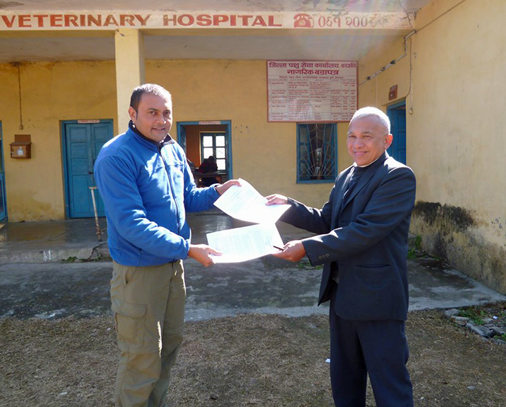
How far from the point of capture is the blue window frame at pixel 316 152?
28.0ft

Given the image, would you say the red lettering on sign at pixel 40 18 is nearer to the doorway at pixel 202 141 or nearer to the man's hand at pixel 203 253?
the man's hand at pixel 203 253

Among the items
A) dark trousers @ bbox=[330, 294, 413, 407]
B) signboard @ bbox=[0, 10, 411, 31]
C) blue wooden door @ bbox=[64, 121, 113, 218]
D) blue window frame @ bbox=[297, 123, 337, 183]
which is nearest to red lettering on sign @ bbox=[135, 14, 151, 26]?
signboard @ bbox=[0, 10, 411, 31]

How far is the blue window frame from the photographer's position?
28.0ft

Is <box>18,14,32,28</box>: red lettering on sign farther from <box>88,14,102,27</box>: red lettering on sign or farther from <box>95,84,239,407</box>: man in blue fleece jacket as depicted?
<box>95,84,239,407</box>: man in blue fleece jacket

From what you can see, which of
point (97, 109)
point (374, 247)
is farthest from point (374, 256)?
point (97, 109)

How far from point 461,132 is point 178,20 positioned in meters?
3.92

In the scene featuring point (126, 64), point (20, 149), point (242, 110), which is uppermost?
point (126, 64)

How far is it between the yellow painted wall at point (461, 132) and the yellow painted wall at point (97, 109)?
3104 millimetres

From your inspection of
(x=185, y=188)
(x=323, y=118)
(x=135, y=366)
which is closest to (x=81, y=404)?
(x=135, y=366)

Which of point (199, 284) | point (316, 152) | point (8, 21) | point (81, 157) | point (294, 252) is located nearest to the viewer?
point (294, 252)

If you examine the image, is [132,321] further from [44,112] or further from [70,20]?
[44,112]

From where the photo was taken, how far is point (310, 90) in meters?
8.28

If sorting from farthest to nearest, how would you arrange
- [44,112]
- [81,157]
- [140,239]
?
[81,157]
[44,112]
[140,239]

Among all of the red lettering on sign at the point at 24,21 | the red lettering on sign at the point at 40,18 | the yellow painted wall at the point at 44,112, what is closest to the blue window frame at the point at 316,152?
the yellow painted wall at the point at 44,112
